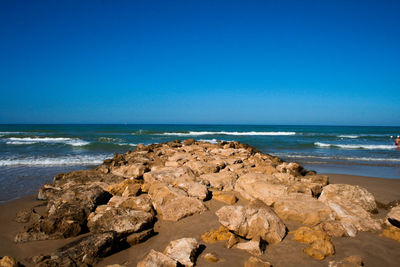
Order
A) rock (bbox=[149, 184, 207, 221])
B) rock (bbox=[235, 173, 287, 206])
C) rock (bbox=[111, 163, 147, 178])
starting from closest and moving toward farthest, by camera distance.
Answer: rock (bbox=[149, 184, 207, 221]) < rock (bbox=[235, 173, 287, 206]) < rock (bbox=[111, 163, 147, 178])

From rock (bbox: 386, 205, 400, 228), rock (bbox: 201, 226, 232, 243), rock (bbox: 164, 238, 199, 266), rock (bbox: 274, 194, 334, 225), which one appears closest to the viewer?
rock (bbox: 164, 238, 199, 266)

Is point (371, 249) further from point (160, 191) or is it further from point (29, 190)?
point (29, 190)

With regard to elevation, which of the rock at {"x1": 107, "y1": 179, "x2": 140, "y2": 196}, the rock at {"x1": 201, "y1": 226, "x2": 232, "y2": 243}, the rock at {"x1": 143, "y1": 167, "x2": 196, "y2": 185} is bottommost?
the rock at {"x1": 201, "y1": 226, "x2": 232, "y2": 243}

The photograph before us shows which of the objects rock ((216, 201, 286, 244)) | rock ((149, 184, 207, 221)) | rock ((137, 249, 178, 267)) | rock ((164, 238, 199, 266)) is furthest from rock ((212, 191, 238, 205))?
rock ((137, 249, 178, 267))

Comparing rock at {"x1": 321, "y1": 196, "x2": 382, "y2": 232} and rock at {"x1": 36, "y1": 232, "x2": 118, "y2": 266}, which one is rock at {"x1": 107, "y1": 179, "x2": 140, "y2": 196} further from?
rock at {"x1": 321, "y1": 196, "x2": 382, "y2": 232}

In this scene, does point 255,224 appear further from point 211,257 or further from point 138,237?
point 138,237

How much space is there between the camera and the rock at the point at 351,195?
4.88 metres

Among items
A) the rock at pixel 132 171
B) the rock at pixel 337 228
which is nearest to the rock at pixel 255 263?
the rock at pixel 337 228

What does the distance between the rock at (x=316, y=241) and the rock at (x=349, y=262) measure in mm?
202

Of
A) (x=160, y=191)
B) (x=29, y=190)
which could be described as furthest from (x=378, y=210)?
(x=29, y=190)

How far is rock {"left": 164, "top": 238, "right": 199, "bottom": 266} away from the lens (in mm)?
3062

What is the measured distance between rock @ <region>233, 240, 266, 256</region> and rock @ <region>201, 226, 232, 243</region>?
0.28 metres

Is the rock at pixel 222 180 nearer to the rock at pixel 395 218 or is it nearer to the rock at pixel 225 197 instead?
the rock at pixel 225 197

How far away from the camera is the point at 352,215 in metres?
4.31
